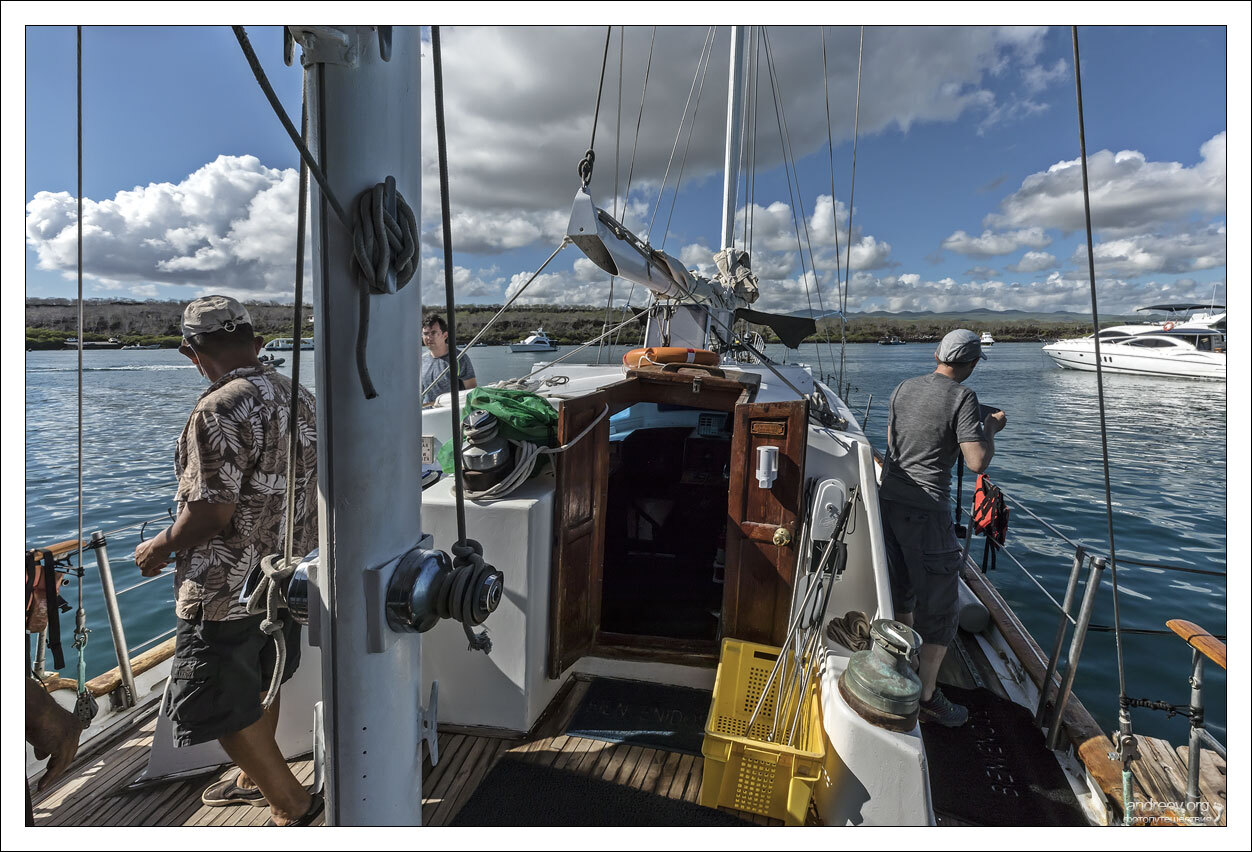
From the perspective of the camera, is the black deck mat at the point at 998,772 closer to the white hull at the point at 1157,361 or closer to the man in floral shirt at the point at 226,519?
the man in floral shirt at the point at 226,519

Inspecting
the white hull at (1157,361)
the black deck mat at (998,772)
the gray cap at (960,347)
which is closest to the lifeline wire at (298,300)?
the gray cap at (960,347)

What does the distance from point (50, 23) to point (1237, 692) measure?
3.60 m

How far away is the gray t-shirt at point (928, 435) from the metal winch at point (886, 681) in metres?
0.83

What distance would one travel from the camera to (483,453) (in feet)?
9.34

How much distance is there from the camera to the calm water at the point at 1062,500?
604 centimetres

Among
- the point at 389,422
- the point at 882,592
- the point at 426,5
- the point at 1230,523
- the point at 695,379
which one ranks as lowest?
the point at 882,592

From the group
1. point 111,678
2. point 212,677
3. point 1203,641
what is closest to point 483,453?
point 212,677

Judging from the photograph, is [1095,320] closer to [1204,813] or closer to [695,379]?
[695,379]

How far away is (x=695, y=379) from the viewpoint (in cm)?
336

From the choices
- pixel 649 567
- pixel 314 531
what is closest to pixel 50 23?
pixel 314 531

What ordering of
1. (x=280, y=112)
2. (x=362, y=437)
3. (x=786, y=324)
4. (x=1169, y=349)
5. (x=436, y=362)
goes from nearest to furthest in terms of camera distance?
(x=280, y=112) < (x=362, y=437) < (x=436, y=362) < (x=786, y=324) < (x=1169, y=349)

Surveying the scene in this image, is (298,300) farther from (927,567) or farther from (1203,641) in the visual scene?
(1203,641)

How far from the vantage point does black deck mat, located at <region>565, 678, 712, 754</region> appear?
2861 millimetres

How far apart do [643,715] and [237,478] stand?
7.14 feet
